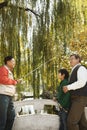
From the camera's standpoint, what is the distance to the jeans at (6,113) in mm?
7379

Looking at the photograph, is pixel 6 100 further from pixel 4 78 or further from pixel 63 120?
pixel 63 120

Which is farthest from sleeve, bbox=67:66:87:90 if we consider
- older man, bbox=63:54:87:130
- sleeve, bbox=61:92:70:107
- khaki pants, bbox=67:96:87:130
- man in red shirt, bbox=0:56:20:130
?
man in red shirt, bbox=0:56:20:130

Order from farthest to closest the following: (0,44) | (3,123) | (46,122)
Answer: (0,44) < (3,123) < (46,122)

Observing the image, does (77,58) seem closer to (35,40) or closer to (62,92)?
(62,92)

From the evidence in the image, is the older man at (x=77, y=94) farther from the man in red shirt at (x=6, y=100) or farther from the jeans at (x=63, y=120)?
the man in red shirt at (x=6, y=100)

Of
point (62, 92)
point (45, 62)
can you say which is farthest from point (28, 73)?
point (62, 92)

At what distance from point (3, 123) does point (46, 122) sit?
82 cm

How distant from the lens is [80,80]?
23.0 feet

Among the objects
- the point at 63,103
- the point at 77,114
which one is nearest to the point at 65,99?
the point at 63,103

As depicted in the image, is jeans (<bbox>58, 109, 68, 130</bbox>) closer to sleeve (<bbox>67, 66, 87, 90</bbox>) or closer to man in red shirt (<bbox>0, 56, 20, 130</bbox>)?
sleeve (<bbox>67, 66, 87, 90</bbox>)

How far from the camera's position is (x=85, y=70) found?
7102 mm

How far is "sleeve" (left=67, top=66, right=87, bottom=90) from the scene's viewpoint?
6980mm

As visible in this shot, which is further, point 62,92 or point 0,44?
point 0,44

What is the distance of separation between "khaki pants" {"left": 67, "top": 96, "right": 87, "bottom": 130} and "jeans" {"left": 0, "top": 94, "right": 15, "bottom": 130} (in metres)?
0.97
